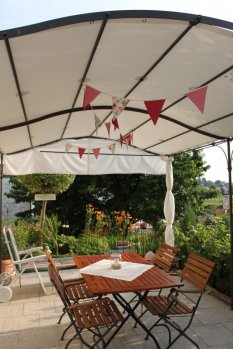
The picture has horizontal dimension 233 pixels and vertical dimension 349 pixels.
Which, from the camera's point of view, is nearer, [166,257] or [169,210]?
[166,257]

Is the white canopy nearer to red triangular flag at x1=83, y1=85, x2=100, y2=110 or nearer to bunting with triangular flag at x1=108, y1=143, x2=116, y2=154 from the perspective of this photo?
red triangular flag at x1=83, y1=85, x2=100, y2=110

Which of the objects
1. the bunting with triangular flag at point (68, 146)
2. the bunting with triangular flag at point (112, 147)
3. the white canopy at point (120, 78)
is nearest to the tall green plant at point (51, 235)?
the white canopy at point (120, 78)

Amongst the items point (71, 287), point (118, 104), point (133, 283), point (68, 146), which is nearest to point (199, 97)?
point (118, 104)

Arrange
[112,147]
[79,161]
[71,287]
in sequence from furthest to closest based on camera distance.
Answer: [79,161]
[112,147]
[71,287]

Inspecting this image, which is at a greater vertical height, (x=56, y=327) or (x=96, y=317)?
(x=96, y=317)

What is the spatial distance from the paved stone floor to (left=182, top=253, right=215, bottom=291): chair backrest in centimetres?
56

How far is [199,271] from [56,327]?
1687 millimetres

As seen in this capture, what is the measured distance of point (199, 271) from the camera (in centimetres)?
328

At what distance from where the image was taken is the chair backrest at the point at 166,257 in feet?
13.5

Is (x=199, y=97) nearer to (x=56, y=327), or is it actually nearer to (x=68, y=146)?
(x=56, y=327)

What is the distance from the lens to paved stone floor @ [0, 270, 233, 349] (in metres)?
3.13

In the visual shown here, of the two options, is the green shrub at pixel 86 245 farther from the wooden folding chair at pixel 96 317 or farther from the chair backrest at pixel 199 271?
the wooden folding chair at pixel 96 317

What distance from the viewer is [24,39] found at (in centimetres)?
220

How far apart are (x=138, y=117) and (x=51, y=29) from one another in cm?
283
